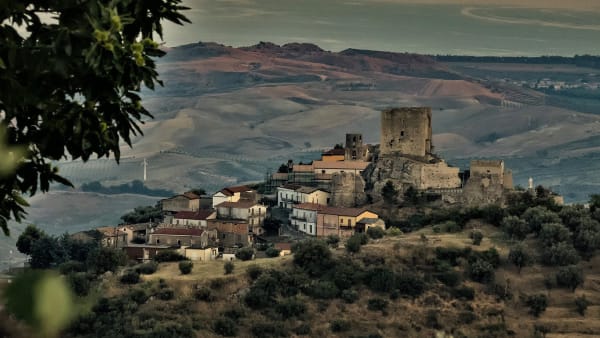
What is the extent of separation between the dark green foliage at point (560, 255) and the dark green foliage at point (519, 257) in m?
0.70

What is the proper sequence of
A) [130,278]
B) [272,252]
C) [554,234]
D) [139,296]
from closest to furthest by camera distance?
[139,296], [130,278], [554,234], [272,252]

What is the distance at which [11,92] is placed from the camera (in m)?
5.44

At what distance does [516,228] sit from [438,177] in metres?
6.65

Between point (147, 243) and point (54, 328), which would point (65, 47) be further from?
point (147, 243)

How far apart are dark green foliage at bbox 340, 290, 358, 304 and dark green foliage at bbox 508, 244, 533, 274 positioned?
664 cm

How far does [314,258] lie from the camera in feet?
161

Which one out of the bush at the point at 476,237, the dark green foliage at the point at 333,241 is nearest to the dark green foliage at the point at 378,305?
the bush at the point at 476,237

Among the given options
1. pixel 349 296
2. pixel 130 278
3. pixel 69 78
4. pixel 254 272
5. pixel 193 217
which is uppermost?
pixel 69 78

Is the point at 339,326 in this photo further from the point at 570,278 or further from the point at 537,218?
the point at 537,218

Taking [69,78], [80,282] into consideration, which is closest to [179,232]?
[80,282]

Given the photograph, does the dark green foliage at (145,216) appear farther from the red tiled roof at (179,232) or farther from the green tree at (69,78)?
the green tree at (69,78)

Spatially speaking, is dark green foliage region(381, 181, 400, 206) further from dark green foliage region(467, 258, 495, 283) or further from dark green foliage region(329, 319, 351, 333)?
dark green foliage region(329, 319, 351, 333)

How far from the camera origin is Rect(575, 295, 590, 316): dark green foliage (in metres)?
43.7

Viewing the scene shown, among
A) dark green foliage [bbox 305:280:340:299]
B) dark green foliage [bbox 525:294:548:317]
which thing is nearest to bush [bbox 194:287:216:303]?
dark green foliage [bbox 305:280:340:299]
